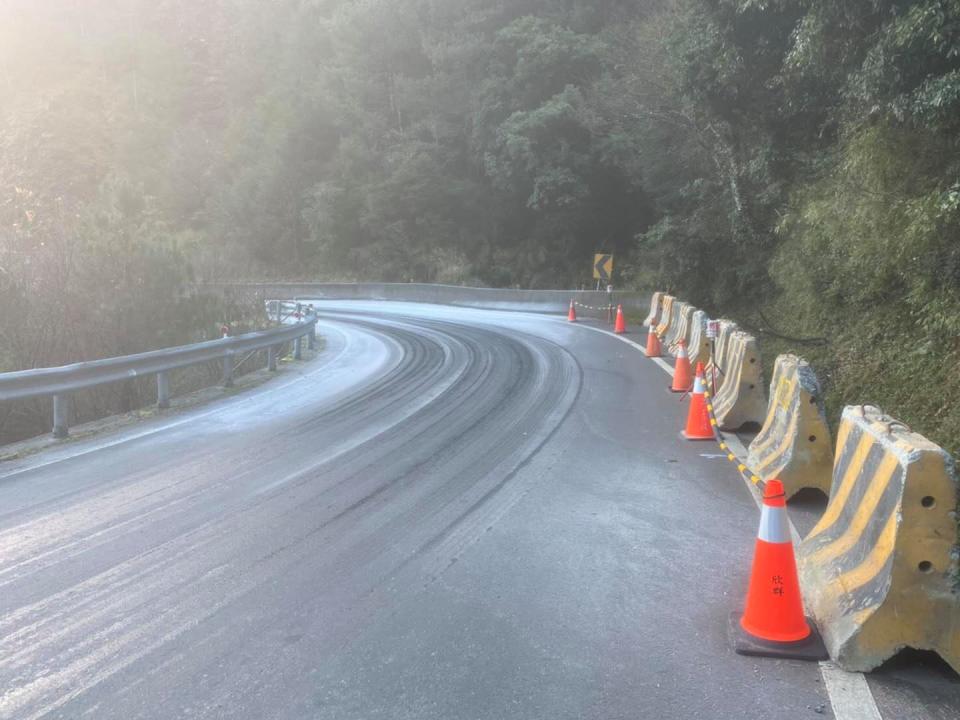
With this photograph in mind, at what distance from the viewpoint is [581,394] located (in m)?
11.8

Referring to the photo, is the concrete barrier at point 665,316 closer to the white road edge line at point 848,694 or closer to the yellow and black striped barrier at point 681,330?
the yellow and black striped barrier at point 681,330

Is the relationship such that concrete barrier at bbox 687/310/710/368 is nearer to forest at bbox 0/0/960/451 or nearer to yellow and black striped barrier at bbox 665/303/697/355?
yellow and black striped barrier at bbox 665/303/697/355

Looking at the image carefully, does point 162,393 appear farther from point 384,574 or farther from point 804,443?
point 804,443

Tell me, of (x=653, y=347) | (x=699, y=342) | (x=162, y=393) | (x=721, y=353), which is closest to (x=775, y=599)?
(x=721, y=353)

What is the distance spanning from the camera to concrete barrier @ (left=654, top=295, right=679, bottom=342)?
18.4m

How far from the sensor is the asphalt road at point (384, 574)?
3734mm

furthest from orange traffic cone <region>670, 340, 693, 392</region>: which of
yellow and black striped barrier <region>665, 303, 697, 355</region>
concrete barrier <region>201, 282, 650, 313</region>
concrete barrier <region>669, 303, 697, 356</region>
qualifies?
concrete barrier <region>201, 282, 650, 313</region>

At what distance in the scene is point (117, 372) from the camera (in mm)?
10422

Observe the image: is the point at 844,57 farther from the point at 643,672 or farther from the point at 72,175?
the point at 72,175

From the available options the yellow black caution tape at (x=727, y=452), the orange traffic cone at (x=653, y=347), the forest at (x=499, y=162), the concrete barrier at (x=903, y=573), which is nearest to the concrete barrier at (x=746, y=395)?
the yellow black caution tape at (x=727, y=452)

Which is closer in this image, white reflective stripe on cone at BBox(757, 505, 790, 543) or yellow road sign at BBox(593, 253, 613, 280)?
white reflective stripe on cone at BBox(757, 505, 790, 543)

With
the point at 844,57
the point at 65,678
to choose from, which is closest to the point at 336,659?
the point at 65,678

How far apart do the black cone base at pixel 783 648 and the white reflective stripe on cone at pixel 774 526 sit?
0.50 metres

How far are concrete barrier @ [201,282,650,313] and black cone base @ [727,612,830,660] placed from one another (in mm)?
15611
